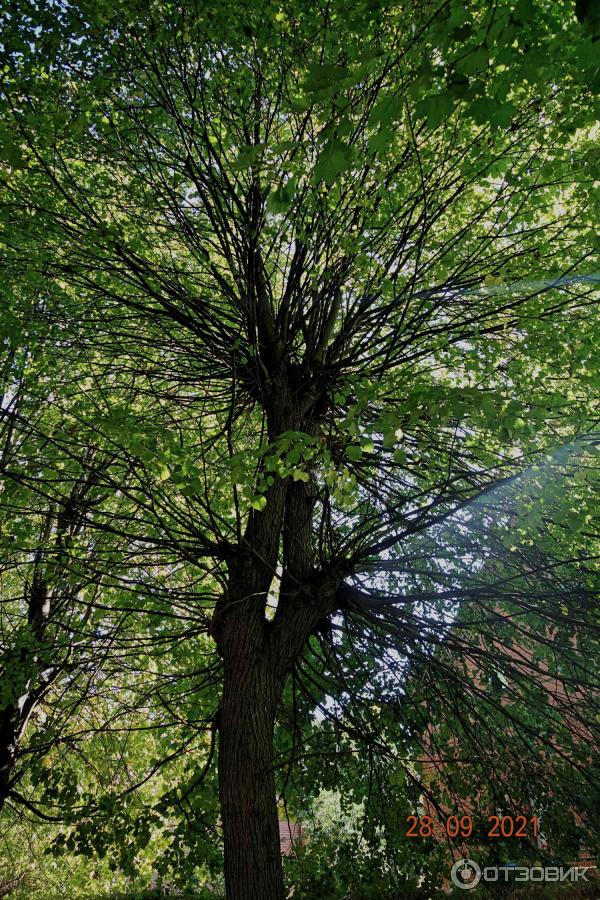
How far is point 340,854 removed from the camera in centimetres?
534

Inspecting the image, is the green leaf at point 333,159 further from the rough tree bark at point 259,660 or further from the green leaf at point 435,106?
the rough tree bark at point 259,660

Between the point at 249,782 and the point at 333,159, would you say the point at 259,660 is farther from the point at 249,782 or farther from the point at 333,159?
the point at 333,159

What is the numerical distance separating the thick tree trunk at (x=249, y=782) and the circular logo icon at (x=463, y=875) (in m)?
2.14

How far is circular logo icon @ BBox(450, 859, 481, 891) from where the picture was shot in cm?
502

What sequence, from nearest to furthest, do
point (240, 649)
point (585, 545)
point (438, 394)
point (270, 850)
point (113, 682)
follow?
point (438, 394)
point (270, 850)
point (240, 649)
point (585, 545)
point (113, 682)

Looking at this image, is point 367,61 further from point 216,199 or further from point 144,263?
point 144,263

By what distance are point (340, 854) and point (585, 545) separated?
3806mm

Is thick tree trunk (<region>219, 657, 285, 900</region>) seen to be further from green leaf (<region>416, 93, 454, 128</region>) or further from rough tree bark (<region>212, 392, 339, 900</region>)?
green leaf (<region>416, 93, 454, 128</region>)

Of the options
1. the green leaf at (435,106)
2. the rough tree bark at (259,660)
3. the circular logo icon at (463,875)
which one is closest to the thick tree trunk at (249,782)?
the rough tree bark at (259,660)

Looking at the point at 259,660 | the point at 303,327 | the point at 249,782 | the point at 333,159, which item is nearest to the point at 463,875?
the point at 249,782

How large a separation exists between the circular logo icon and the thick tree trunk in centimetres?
214

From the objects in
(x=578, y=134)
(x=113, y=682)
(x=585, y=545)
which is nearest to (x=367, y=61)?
(x=578, y=134)

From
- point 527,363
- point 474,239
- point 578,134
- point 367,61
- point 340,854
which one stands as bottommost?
point 340,854

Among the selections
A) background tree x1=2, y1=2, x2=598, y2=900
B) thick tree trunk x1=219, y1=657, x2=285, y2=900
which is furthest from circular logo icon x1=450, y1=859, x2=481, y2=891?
thick tree trunk x1=219, y1=657, x2=285, y2=900
